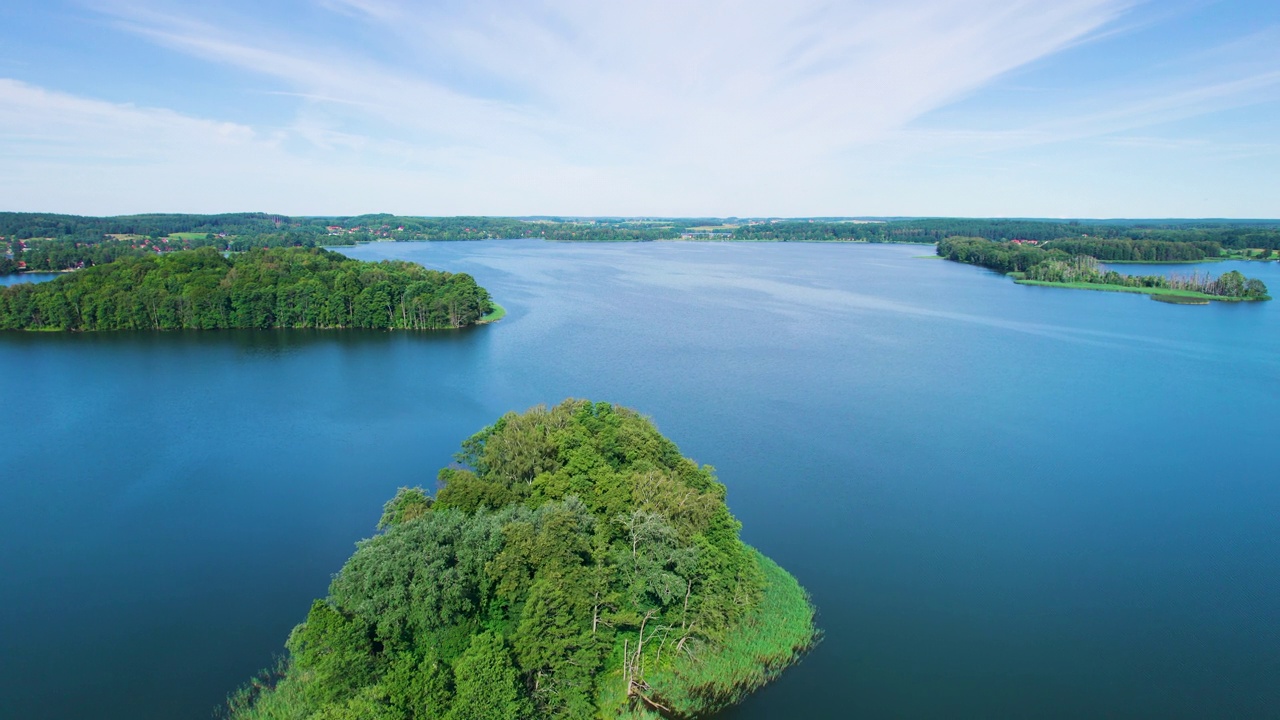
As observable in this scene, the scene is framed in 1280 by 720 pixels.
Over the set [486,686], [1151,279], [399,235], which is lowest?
[486,686]

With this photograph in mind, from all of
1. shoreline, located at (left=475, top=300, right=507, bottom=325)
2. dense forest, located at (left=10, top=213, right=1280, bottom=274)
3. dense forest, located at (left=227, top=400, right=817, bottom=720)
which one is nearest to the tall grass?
dense forest, located at (left=227, top=400, right=817, bottom=720)

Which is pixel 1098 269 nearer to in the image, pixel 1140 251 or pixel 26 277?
pixel 1140 251

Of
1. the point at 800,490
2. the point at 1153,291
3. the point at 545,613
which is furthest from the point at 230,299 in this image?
the point at 1153,291

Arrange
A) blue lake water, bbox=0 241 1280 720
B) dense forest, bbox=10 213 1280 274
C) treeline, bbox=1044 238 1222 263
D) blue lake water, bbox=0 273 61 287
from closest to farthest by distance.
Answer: blue lake water, bbox=0 241 1280 720
blue lake water, bbox=0 273 61 287
dense forest, bbox=10 213 1280 274
treeline, bbox=1044 238 1222 263

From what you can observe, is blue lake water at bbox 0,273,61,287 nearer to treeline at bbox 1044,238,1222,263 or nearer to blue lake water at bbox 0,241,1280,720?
blue lake water at bbox 0,241,1280,720

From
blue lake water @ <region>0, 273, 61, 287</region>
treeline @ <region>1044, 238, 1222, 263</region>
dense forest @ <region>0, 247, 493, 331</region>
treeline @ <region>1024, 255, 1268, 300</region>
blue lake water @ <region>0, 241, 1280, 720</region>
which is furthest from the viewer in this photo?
treeline @ <region>1044, 238, 1222, 263</region>

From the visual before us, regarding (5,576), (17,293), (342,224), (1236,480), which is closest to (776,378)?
(1236,480)
